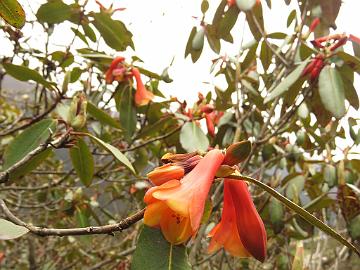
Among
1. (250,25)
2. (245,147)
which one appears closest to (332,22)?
(250,25)

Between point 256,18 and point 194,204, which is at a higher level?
point 256,18

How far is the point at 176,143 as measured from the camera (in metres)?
1.97

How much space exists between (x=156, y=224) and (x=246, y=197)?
0.39 feet

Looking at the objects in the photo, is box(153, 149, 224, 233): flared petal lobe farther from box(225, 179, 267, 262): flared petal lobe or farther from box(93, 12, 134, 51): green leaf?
box(93, 12, 134, 51): green leaf

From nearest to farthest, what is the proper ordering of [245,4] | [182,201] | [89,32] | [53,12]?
[182,201] → [245,4] → [53,12] → [89,32]

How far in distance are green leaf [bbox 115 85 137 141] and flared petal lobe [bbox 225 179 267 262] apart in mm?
1039

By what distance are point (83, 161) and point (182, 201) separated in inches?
27.9

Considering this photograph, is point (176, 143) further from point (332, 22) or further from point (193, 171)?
point (193, 171)

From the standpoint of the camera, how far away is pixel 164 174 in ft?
1.71

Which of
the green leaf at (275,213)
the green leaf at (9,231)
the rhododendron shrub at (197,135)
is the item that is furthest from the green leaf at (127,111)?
the green leaf at (9,231)

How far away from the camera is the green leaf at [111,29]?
5.37ft

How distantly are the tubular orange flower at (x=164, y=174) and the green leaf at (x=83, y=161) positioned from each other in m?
0.63

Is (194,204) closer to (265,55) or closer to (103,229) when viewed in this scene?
(103,229)

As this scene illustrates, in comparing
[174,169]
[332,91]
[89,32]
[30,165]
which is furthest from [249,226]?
[89,32]
